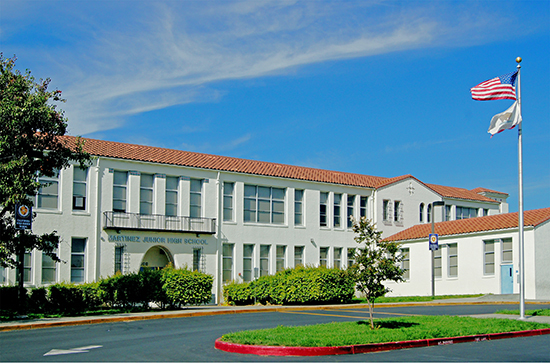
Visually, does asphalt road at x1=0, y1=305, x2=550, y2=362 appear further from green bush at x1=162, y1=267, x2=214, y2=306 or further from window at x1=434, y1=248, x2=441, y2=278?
window at x1=434, y1=248, x2=441, y2=278

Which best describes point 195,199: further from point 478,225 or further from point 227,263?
point 478,225

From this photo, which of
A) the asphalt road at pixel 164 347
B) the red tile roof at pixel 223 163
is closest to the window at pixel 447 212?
the red tile roof at pixel 223 163

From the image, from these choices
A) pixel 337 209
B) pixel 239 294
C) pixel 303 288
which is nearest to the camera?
pixel 303 288

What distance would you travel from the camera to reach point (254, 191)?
37.5 meters

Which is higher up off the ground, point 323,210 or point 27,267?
point 323,210

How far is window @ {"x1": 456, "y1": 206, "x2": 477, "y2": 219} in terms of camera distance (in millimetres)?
47156

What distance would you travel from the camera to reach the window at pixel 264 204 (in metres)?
37.1

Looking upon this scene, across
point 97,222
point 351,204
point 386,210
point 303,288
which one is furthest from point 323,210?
point 97,222

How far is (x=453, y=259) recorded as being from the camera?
38.5m

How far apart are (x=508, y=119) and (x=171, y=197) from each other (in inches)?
811

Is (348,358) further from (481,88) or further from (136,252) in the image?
(136,252)

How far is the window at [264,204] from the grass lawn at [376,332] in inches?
823

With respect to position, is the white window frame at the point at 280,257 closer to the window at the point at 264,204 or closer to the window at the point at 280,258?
the window at the point at 280,258

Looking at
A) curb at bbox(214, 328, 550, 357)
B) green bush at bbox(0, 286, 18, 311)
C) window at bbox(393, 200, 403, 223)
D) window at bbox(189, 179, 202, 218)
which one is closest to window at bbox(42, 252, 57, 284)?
green bush at bbox(0, 286, 18, 311)
